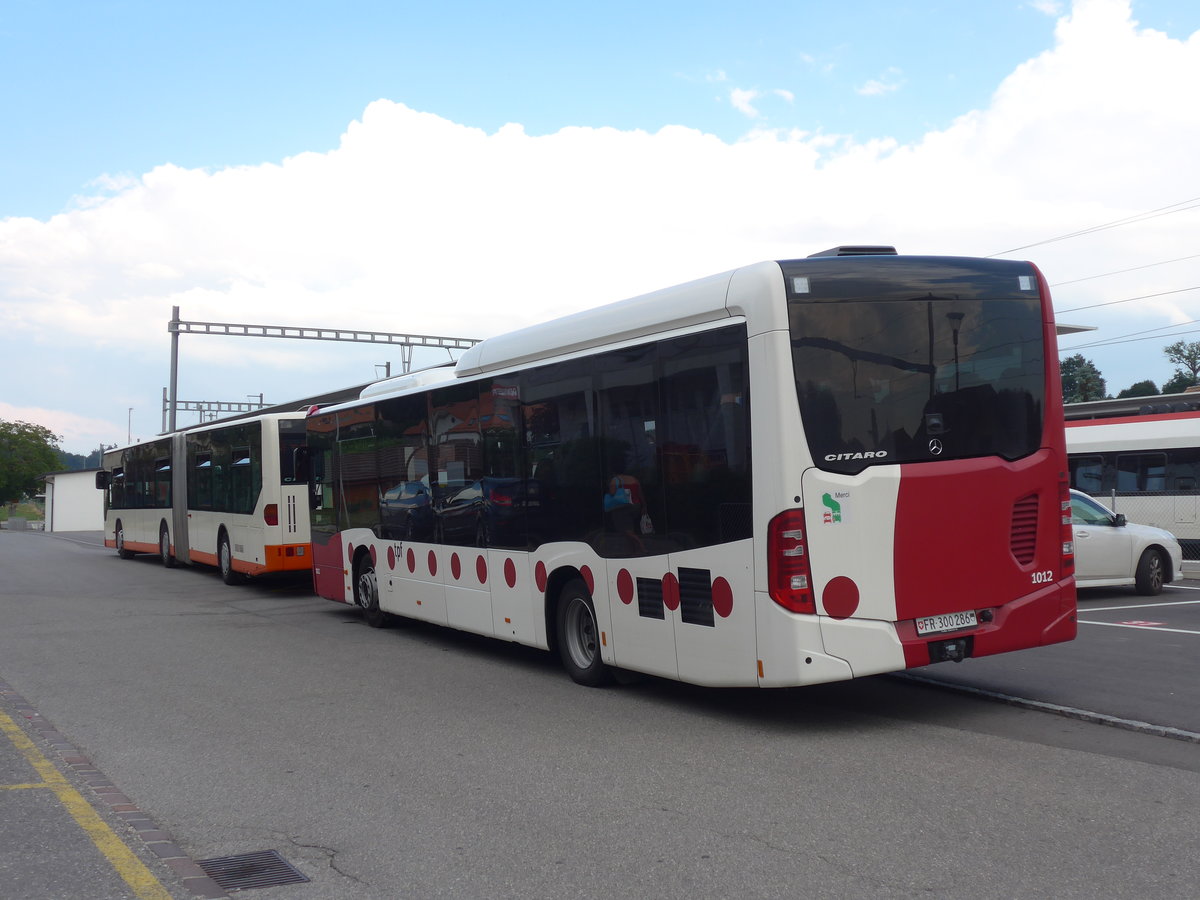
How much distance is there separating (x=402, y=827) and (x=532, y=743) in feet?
6.36

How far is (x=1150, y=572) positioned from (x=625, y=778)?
12.7 m

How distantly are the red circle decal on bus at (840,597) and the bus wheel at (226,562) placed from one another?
16595mm

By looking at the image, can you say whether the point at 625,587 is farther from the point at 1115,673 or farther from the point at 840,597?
the point at 1115,673

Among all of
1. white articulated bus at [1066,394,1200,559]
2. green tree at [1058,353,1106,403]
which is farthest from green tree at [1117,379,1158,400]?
white articulated bus at [1066,394,1200,559]

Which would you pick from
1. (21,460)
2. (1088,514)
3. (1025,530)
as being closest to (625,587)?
(1025,530)

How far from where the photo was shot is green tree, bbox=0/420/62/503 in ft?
410

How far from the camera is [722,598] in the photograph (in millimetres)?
7793

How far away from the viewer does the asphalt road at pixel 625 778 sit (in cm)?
491

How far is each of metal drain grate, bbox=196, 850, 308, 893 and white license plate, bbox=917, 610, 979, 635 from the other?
14.0 feet

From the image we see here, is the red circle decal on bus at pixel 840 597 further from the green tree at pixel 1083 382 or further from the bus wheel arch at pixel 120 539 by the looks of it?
the green tree at pixel 1083 382

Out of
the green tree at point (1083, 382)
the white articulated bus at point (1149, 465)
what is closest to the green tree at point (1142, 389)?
the green tree at point (1083, 382)

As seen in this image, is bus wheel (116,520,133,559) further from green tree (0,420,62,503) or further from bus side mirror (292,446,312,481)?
green tree (0,420,62,503)

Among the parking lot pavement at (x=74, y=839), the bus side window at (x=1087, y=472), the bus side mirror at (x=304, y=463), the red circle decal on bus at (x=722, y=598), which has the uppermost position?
the bus side mirror at (x=304, y=463)

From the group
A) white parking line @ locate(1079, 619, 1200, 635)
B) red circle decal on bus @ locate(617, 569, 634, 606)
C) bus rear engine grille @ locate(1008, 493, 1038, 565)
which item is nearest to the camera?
bus rear engine grille @ locate(1008, 493, 1038, 565)
